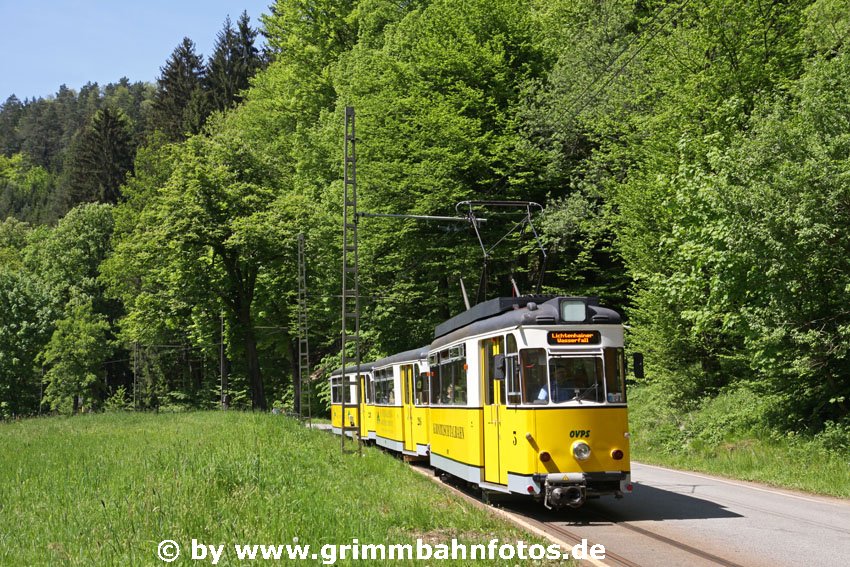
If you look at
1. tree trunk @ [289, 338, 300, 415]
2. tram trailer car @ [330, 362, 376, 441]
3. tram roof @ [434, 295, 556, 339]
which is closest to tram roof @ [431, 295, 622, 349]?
tram roof @ [434, 295, 556, 339]

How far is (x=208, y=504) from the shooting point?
1134 centimetres

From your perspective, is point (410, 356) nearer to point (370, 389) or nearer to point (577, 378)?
point (370, 389)

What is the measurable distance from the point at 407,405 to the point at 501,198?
17.0 metres

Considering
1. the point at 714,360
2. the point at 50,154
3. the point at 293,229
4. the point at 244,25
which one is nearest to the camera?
the point at 714,360

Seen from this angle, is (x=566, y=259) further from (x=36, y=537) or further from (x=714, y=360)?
(x=36, y=537)

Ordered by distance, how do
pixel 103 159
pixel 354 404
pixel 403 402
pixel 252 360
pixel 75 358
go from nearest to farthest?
pixel 403 402 < pixel 354 404 < pixel 252 360 < pixel 75 358 < pixel 103 159

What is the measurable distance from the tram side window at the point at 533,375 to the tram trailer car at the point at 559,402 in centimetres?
2

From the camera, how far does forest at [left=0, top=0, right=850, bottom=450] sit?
780 inches

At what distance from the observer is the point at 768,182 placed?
774 inches

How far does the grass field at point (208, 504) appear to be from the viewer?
943cm

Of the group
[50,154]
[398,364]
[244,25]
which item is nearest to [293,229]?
[398,364]

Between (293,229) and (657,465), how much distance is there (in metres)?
28.5

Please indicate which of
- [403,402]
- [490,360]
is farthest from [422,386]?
[490,360]

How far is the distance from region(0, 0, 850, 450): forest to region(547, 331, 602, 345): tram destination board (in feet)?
22.5
